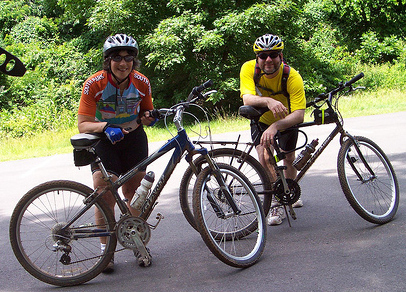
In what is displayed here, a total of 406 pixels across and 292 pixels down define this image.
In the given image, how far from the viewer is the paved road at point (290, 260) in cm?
361

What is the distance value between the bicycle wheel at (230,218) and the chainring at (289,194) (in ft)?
1.42

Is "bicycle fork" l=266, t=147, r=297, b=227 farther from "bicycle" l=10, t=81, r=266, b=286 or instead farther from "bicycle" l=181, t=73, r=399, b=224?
"bicycle" l=10, t=81, r=266, b=286

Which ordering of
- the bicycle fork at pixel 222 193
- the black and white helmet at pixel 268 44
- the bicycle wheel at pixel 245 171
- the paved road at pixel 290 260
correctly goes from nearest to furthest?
the paved road at pixel 290 260
the bicycle fork at pixel 222 193
the bicycle wheel at pixel 245 171
the black and white helmet at pixel 268 44

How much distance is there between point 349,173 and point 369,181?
36 centimetres

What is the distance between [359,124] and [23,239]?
30.2ft

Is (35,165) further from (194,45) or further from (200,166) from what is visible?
(194,45)

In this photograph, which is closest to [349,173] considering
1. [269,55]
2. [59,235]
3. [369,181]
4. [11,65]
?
[369,181]

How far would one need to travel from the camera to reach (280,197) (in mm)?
4660

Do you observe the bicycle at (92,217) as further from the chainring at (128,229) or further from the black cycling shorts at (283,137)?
the black cycling shorts at (283,137)

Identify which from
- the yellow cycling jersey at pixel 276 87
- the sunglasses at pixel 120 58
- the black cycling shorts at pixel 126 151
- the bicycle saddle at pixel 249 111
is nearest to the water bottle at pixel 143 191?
the black cycling shorts at pixel 126 151

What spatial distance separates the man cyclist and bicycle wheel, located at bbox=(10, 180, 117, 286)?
1696 millimetres

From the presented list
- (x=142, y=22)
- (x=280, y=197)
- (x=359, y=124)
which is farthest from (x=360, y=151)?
(x=142, y=22)

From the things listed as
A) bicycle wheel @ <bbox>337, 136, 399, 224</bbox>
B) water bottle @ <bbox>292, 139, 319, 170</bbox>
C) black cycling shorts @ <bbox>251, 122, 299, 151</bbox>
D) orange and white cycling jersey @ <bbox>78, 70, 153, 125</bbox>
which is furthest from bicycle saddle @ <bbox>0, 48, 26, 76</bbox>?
bicycle wheel @ <bbox>337, 136, 399, 224</bbox>

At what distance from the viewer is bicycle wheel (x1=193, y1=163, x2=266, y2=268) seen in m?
3.74
